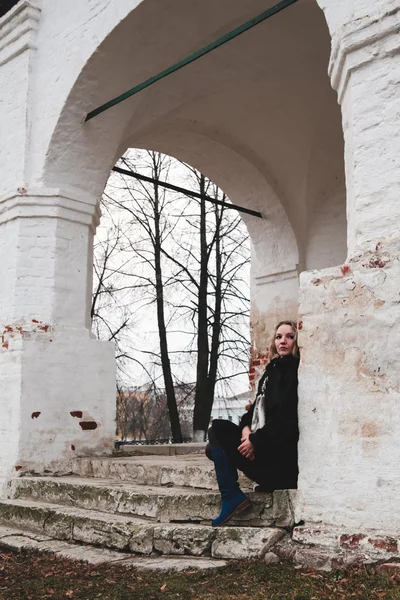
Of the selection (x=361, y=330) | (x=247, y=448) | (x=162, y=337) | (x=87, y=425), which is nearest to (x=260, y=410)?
(x=247, y=448)

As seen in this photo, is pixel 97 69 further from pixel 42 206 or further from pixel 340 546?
pixel 340 546

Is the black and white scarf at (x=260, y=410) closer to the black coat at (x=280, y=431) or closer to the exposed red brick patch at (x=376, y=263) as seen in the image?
the black coat at (x=280, y=431)

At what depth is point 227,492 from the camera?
4137mm

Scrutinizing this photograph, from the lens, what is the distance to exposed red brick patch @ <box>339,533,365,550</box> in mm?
3637

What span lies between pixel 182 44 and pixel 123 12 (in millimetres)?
763

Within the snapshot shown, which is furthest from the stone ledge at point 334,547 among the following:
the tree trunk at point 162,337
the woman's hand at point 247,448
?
the tree trunk at point 162,337

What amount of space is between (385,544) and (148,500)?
1769 millimetres

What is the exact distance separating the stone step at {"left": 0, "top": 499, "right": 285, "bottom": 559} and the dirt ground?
0.55 ft

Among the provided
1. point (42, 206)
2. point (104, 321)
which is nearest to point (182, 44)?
point (42, 206)

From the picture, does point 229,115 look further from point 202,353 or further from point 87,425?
point 202,353

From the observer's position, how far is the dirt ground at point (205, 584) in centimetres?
329

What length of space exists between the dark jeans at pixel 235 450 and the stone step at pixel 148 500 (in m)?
0.13

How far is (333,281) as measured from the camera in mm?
4027

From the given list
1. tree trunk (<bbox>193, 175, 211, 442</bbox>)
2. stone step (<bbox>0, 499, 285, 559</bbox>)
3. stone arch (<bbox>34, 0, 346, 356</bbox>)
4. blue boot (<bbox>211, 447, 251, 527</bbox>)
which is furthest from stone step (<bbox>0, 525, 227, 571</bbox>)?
tree trunk (<bbox>193, 175, 211, 442</bbox>)
